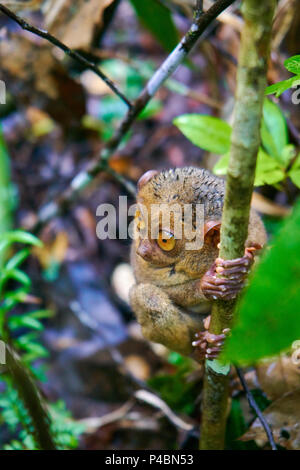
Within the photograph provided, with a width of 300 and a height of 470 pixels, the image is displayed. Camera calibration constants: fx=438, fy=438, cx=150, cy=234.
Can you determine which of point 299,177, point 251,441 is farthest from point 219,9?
point 251,441

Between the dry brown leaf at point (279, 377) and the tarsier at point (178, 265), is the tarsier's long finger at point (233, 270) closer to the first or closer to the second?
the tarsier at point (178, 265)

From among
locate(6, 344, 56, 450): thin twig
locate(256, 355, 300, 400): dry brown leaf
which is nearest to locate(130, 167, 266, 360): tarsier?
locate(256, 355, 300, 400): dry brown leaf

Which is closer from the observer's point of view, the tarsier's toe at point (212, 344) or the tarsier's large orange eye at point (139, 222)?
the tarsier's toe at point (212, 344)

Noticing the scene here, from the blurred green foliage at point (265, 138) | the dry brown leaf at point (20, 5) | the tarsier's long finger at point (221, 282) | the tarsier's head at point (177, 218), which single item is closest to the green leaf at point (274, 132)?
the blurred green foliage at point (265, 138)

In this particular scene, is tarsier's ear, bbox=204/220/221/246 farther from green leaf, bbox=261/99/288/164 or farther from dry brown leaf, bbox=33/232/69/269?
dry brown leaf, bbox=33/232/69/269

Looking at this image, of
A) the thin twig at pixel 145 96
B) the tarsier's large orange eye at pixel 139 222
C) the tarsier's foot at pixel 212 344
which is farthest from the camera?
the tarsier's large orange eye at pixel 139 222

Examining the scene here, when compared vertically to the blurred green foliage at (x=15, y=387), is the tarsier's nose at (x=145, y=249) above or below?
above
